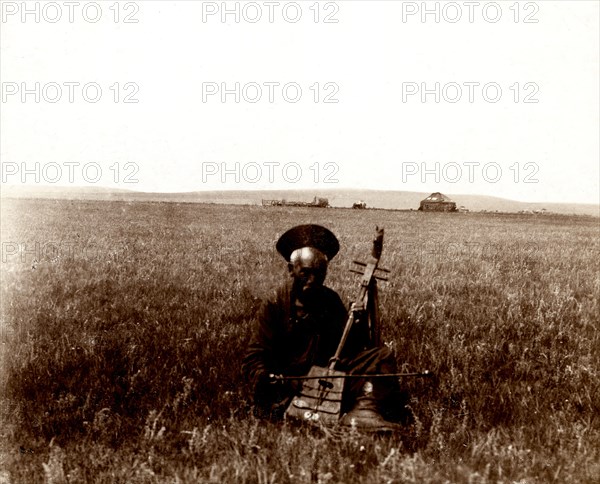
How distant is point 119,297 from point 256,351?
12.8 feet

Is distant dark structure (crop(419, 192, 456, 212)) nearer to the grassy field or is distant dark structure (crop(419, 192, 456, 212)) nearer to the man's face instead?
the grassy field

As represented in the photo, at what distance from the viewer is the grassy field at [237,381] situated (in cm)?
371

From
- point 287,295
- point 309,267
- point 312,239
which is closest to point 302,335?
point 287,295

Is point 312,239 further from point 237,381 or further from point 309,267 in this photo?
point 237,381

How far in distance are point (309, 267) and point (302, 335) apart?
26.7 inches

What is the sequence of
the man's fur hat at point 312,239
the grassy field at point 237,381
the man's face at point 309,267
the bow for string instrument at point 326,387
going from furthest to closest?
the man's fur hat at point 312,239 < the man's face at point 309,267 < the bow for string instrument at point 326,387 < the grassy field at point 237,381

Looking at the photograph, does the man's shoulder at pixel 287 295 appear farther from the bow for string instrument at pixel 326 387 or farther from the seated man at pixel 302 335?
the bow for string instrument at pixel 326 387

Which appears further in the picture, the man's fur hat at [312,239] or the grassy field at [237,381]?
the man's fur hat at [312,239]

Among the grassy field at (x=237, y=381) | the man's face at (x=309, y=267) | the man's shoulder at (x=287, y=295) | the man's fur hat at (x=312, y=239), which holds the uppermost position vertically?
the man's fur hat at (x=312, y=239)

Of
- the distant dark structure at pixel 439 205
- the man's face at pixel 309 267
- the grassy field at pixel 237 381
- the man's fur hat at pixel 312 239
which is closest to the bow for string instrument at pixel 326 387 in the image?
the grassy field at pixel 237 381

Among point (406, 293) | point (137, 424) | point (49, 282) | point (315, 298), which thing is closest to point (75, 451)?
point (137, 424)

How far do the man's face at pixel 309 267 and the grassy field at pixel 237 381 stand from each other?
1223mm

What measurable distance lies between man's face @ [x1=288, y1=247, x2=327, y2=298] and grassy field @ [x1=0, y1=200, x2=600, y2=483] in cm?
122

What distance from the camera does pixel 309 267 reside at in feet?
15.4
